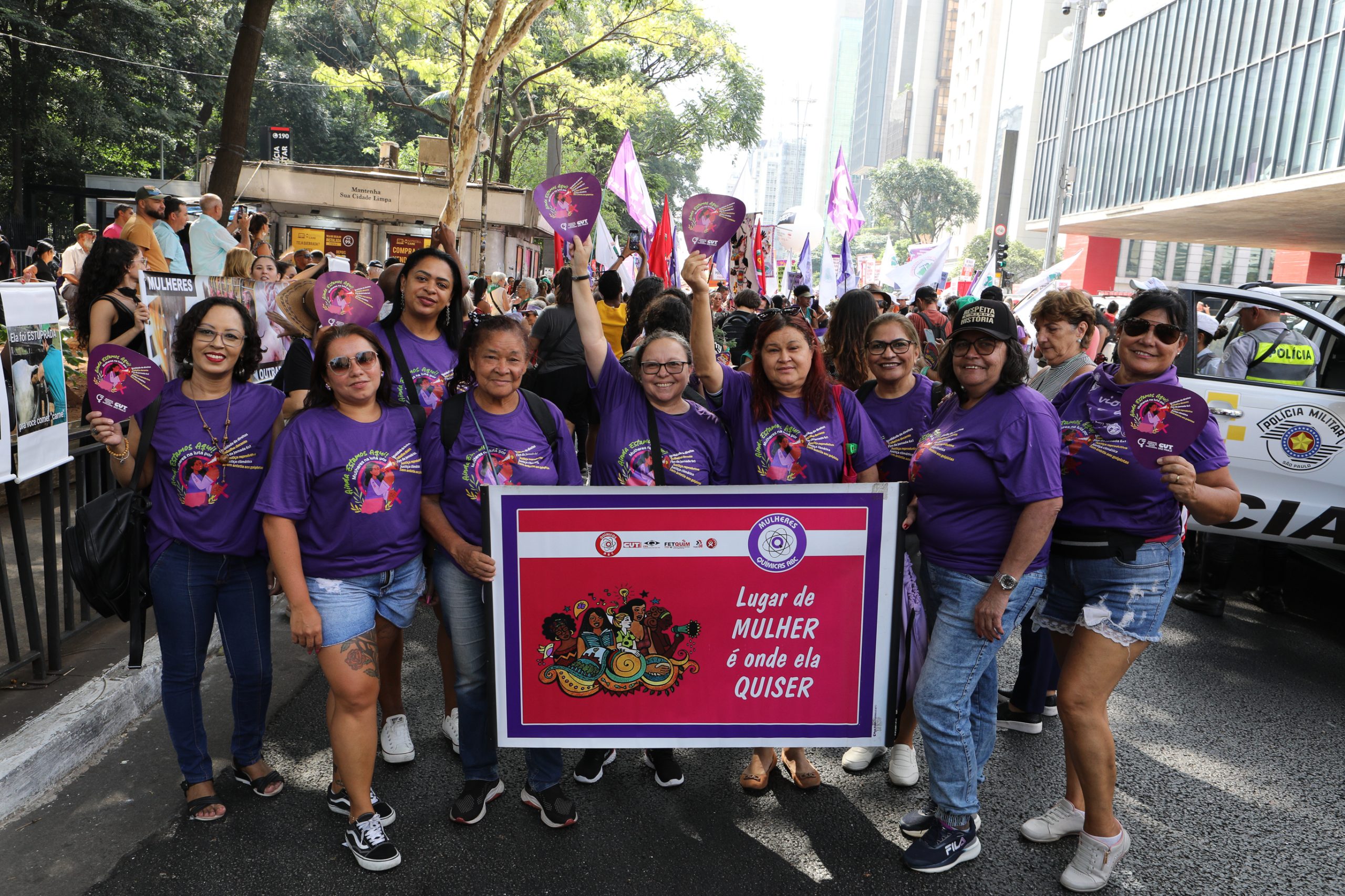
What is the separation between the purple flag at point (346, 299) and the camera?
4180 millimetres

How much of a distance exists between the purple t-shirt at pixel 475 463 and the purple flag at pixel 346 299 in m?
1.10

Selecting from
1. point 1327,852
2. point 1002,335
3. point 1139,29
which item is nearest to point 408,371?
point 1002,335

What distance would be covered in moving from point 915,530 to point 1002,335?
858mm

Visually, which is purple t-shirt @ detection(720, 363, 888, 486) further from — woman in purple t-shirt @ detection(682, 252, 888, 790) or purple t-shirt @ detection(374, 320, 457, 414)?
purple t-shirt @ detection(374, 320, 457, 414)

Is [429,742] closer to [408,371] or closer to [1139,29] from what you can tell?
[408,371]

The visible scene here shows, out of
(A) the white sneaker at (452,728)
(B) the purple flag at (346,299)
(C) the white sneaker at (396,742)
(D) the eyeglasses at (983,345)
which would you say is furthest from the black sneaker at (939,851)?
(B) the purple flag at (346,299)

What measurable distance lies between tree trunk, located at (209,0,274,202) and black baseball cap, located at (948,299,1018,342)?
9200mm

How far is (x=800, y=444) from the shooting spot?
11.8 feet

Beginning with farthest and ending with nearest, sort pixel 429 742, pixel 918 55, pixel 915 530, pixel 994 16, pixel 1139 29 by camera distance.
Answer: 1. pixel 918 55
2. pixel 994 16
3. pixel 1139 29
4. pixel 429 742
5. pixel 915 530

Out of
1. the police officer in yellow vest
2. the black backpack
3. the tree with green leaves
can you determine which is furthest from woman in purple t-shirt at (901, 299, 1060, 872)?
the tree with green leaves

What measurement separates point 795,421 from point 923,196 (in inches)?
3540

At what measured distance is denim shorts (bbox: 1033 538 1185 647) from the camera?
324 centimetres

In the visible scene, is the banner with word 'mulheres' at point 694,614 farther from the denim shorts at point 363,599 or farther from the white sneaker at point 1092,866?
the white sneaker at point 1092,866

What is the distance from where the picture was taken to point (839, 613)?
A: 342 cm
